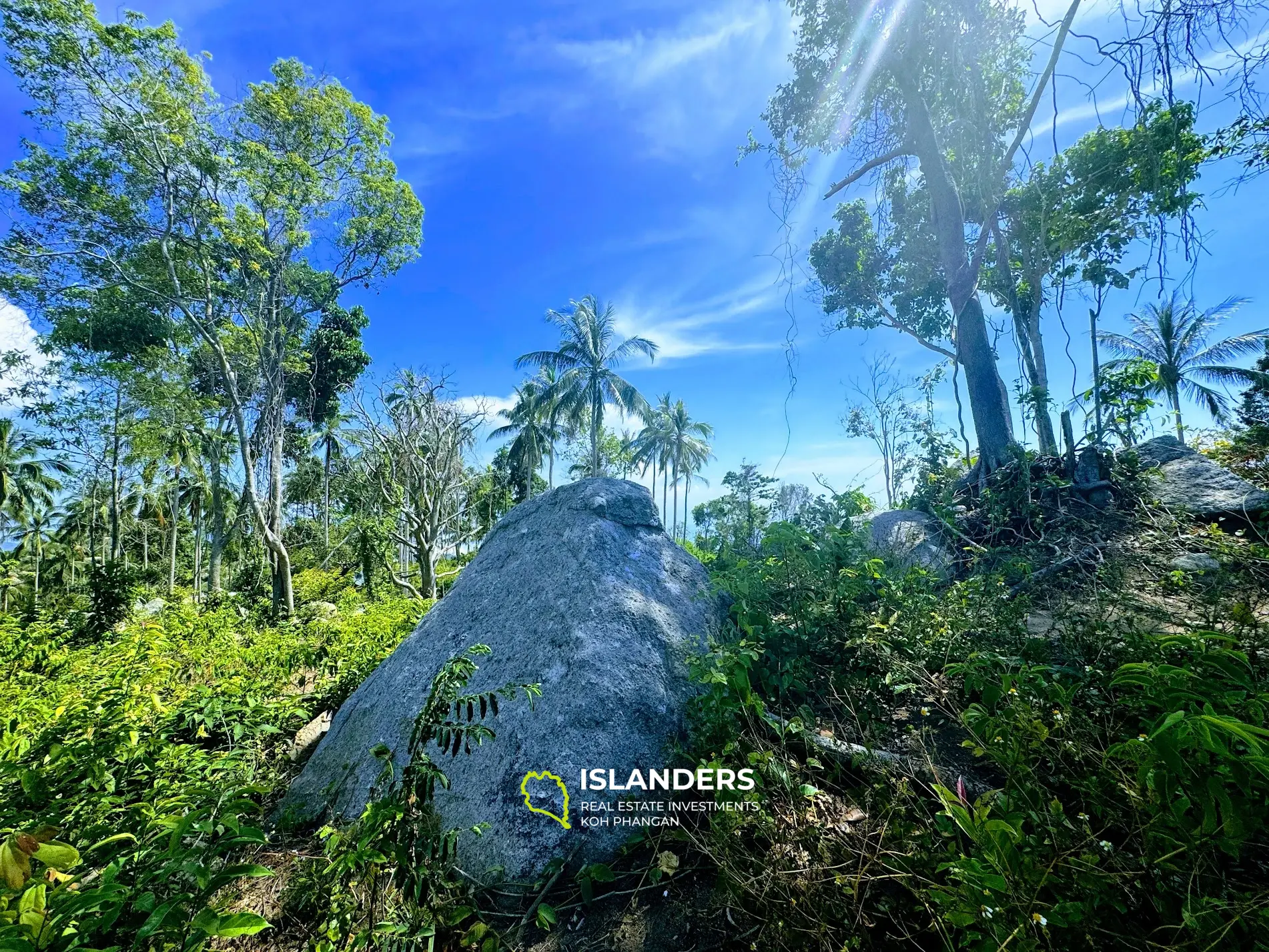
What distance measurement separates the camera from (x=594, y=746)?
250 cm

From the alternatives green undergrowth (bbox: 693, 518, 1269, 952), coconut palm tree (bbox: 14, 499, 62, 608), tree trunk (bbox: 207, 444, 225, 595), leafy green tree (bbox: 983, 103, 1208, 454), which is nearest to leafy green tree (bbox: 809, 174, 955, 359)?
leafy green tree (bbox: 983, 103, 1208, 454)

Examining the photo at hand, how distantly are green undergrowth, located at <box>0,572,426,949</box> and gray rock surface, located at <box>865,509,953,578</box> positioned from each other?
176 inches

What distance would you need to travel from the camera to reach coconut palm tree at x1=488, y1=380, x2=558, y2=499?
23.9 m

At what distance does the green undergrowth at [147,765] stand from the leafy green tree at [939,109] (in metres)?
6.97

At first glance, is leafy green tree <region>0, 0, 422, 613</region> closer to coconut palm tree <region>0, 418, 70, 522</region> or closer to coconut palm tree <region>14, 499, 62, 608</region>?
coconut palm tree <region>0, 418, 70, 522</region>

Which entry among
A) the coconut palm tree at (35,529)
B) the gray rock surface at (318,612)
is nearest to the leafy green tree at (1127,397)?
the gray rock surface at (318,612)

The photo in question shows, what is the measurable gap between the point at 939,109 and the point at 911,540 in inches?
252

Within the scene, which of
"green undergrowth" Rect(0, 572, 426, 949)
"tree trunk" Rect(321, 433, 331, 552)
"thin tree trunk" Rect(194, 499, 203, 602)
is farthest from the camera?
"thin tree trunk" Rect(194, 499, 203, 602)

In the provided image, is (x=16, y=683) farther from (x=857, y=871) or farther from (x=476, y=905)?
(x=857, y=871)

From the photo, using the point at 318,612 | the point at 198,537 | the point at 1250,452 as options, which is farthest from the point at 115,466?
the point at 1250,452

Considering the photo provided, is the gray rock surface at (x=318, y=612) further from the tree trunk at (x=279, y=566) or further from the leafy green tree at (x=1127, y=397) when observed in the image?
the leafy green tree at (x=1127, y=397)

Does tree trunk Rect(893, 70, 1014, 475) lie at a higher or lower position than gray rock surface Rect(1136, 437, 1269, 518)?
higher

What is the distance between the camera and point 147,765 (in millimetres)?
2684

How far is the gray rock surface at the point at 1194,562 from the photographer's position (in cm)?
317
